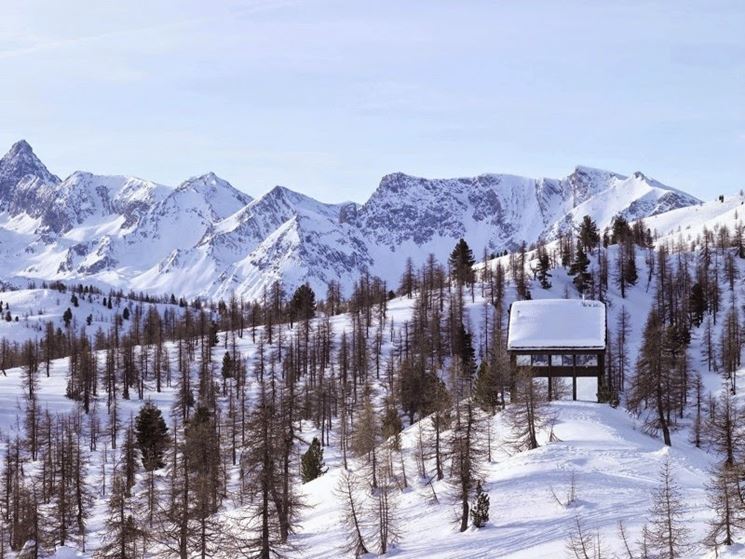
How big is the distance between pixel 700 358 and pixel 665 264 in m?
49.9

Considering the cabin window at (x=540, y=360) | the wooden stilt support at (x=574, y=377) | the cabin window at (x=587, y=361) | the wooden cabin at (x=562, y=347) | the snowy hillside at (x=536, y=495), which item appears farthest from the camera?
the cabin window at (x=540, y=360)

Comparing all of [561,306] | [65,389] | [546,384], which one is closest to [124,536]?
[546,384]

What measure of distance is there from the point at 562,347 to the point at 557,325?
3.27 metres

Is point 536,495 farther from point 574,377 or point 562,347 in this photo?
point 574,377

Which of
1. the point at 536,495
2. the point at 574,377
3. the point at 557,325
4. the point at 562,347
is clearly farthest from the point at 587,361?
the point at 536,495

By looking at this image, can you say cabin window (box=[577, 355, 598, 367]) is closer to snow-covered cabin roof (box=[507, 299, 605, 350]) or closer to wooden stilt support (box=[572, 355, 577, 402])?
wooden stilt support (box=[572, 355, 577, 402])

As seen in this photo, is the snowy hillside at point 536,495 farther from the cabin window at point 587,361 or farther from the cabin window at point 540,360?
the cabin window at point 540,360

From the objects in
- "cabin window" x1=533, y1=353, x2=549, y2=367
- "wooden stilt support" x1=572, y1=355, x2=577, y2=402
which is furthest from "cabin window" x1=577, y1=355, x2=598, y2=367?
"cabin window" x1=533, y1=353, x2=549, y2=367

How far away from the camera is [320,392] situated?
114 m

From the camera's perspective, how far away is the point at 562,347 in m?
86.1

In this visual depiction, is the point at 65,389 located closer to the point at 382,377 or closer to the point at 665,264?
the point at 382,377

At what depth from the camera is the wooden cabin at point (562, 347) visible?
86.2 m

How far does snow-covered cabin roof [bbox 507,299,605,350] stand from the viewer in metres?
86.4

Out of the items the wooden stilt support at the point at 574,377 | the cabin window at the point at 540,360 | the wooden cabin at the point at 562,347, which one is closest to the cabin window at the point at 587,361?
the wooden cabin at the point at 562,347
